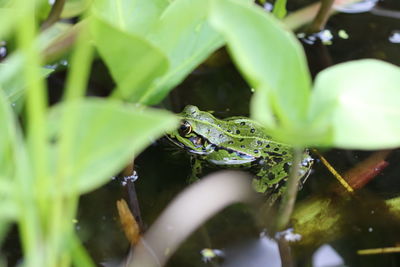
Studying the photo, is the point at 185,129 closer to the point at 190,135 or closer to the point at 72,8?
the point at 190,135

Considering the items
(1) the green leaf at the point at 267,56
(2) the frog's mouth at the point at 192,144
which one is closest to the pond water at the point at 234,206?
(2) the frog's mouth at the point at 192,144

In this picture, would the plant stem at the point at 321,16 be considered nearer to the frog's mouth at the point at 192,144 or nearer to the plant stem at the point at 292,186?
the frog's mouth at the point at 192,144

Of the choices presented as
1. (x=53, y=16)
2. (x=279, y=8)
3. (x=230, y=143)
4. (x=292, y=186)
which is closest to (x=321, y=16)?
(x=279, y=8)

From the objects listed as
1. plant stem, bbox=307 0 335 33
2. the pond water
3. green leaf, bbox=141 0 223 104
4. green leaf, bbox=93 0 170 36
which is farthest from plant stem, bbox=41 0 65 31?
plant stem, bbox=307 0 335 33

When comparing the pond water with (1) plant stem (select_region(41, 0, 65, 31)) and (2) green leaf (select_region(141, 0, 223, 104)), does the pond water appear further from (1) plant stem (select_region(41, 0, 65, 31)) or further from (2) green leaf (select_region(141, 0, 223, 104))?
(2) green leaf (select_region(141, 0, 223, 104))

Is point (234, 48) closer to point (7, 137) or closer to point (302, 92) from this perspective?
point (302, 92)
